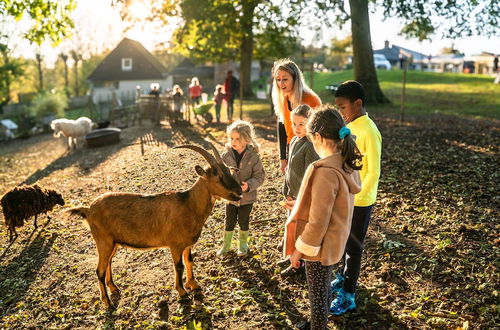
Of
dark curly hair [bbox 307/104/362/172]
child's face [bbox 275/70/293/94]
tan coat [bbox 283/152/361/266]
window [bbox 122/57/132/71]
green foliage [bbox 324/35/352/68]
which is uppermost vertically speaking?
green foliage [bbox 324/35/352/68]

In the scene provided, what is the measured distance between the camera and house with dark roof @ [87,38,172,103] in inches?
1973

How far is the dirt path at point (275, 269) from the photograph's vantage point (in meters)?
4.62

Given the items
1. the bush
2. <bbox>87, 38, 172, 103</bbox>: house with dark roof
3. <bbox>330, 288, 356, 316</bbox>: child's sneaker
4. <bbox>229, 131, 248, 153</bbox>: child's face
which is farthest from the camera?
<bbox>87, 38, 172, 103</bbox>: house with dark roof

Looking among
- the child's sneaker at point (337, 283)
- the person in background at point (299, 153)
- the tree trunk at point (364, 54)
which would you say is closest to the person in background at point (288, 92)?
Answer: the person in background at point (299, 153)

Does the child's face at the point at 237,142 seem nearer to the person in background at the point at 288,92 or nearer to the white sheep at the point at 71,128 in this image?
the person in background at the point at 288,92

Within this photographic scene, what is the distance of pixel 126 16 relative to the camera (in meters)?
23.9

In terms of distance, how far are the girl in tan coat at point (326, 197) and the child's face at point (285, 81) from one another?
1.88 m

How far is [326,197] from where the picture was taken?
3273 mm

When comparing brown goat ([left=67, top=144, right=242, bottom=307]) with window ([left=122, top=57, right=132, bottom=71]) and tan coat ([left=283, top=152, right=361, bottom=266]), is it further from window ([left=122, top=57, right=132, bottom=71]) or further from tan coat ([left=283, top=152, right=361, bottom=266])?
window ([left=122, top=57, right=132, bottom=71])

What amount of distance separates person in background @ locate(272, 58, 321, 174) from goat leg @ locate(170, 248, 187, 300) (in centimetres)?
181

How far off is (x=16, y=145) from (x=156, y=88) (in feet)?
34.8

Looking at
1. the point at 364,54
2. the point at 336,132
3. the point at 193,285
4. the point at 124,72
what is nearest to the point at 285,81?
the point at 336,132

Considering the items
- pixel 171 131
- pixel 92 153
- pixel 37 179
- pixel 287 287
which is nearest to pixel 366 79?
pixel 171 131

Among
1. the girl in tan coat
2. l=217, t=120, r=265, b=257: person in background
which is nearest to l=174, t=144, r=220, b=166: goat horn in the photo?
l=217, t=120, r=265, b=257: person in background
